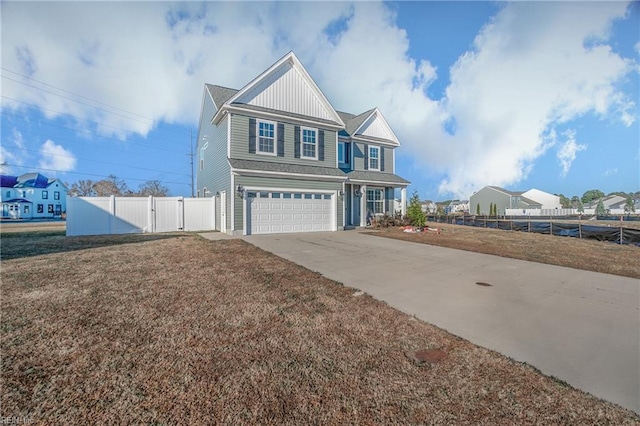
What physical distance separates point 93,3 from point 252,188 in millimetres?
10670

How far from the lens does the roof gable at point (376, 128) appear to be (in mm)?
18345

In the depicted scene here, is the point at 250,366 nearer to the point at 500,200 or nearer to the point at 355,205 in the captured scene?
the point at 355,205

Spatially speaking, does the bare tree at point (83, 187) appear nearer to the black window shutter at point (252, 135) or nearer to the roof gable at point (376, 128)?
the black window shutter at point (252, 135)

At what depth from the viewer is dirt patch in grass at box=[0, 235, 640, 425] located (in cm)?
187

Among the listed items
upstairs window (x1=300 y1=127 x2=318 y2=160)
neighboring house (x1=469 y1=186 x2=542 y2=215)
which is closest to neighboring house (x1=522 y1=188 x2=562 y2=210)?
neighboring house (x1=469 y1=186 x2=542 y2=215)

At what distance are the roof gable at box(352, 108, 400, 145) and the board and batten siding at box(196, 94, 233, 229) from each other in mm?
8852

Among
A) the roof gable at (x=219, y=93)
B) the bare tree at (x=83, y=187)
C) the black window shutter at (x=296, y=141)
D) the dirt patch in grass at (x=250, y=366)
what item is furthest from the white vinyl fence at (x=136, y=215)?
the bare tree at (x=83, y=187)

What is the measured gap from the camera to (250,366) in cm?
240

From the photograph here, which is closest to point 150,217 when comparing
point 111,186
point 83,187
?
point 111,186

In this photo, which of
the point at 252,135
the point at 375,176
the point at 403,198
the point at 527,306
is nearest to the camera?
the point at 527,306

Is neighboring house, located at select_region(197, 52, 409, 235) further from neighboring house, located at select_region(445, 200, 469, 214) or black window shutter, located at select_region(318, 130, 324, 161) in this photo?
neighboring house, located at select_region(445, 200, 469, 214)

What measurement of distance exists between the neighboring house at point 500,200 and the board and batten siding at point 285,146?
51198mm

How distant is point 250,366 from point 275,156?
12079mm

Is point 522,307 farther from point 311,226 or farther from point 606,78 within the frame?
point 606,78
